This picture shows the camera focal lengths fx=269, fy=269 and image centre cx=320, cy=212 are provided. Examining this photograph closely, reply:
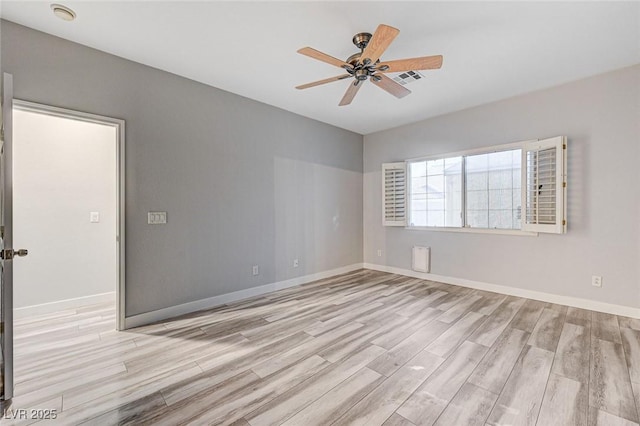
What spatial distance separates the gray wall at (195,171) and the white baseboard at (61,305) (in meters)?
1.25

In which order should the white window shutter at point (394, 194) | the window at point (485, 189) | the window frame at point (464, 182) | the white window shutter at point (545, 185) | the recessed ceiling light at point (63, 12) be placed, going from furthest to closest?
the white window shutter at point (394, 194) < the window frame at point (464, 182) < the window at point (485, 189) < the white window shutter at point (545, 185) < the recessed ceiling light at point (63, 12)

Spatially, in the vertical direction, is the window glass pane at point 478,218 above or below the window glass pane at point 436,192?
below

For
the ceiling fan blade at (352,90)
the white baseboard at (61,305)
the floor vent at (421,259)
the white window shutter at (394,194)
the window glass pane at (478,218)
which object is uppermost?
the ceiling fan blade at (352,90)

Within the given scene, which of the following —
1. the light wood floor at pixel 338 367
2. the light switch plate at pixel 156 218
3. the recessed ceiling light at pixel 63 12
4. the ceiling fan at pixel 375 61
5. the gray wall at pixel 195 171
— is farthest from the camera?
the light switch plate at pixel 156 218

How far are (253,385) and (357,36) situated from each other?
118 inches

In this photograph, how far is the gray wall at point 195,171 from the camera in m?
2.60

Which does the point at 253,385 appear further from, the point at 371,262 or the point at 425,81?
the point at 371,262

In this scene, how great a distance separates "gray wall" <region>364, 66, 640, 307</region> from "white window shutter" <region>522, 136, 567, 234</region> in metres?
0.19

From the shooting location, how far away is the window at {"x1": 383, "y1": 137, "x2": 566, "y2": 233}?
3.48m

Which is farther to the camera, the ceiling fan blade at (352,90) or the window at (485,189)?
the window at (485,189)

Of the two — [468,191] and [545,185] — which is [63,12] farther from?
[545,185]

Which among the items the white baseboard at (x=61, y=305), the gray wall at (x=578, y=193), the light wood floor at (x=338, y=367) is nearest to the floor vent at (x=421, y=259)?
the gray wall at (x=578, y=193)

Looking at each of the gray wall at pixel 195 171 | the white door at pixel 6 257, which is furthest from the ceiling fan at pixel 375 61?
the white door at pixel 6 257

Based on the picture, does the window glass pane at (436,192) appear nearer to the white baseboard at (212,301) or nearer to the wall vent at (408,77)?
the wall vent at (408,77)
